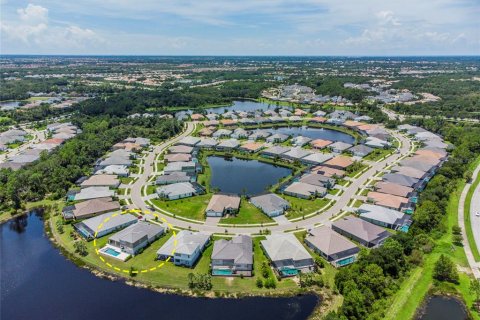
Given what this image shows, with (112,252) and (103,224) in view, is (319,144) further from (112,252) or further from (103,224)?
(112,252)

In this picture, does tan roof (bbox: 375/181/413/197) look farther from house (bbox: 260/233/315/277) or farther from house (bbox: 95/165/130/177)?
house (bbox: 95/165/130/177)

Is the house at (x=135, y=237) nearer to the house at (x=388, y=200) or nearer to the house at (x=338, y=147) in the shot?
the house at (x=388, y=200)

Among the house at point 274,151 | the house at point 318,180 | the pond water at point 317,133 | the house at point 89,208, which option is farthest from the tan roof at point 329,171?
the house at point 89,208

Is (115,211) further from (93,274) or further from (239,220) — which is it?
(239,220)

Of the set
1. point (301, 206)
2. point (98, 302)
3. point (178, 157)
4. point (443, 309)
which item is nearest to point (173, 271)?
point (98, 302)

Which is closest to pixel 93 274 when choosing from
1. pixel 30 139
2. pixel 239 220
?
pixel 239 220
